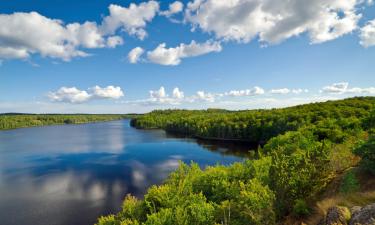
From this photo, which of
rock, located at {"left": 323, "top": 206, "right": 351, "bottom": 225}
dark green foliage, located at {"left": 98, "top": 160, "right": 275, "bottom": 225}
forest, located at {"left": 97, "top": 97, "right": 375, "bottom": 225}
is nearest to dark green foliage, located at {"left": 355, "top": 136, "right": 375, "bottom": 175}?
forest, located at {"left": 97, "top": 97, "right": 375, "bottom": 225}

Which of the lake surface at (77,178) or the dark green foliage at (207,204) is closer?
the dark green foliage at (207,204)

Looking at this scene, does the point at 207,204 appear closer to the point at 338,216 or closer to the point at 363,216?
the point at 338,216

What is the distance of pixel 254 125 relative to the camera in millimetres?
86500

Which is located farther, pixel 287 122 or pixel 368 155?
pixel 287 122

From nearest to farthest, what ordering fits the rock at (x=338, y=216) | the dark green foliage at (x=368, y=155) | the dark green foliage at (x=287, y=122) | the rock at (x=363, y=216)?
the rock at (x=363, y=216) < the rock at (x=338, y=216) < the dark green foliage at (x=368, y=155) < the dark green foliage at (x=287, y=122)

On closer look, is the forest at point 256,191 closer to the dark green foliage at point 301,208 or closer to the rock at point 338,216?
the dark green foliage at point 301,208

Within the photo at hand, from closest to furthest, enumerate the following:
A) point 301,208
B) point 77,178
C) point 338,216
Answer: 1. point 338,216
2. point 301,208
3. point 77,178

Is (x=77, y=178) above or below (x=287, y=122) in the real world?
below

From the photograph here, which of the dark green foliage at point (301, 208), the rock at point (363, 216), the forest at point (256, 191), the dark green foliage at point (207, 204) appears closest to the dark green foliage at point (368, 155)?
the forest at point (256, 191)

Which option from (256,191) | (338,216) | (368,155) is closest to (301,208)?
(256,191)

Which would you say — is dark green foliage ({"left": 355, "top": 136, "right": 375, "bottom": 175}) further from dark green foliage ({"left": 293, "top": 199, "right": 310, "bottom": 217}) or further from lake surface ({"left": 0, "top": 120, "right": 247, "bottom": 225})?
lake surface ({"left": 0, "top": 120, "right": 247, "bottom": 225})

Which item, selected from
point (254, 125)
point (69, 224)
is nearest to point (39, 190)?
point (69, 224)

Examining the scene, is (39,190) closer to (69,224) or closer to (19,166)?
(69,224)

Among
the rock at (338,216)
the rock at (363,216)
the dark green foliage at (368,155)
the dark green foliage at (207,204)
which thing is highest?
the dark green foliage at (368,155)
